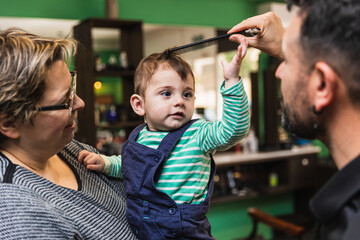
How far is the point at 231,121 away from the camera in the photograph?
3.97ft

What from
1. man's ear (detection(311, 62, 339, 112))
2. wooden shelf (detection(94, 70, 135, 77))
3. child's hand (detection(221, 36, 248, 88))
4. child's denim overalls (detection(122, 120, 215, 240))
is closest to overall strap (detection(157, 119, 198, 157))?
child's denim overalls (detection(122, 120, 215, 240))

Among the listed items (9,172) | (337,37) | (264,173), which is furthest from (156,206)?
(264,173)

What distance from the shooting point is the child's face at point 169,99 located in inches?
52.7

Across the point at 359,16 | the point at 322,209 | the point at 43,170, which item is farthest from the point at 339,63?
the point at 43,170

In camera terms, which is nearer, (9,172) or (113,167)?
(9,172)

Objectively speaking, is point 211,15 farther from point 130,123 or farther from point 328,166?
Result: point 328,166

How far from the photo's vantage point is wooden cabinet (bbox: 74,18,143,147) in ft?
11.9

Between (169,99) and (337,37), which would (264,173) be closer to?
(169,99)

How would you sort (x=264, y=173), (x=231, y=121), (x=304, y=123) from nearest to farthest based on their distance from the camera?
(x=304, y=123) < (x=231, y=121) < (x=264, y=173)

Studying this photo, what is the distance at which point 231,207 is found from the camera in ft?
16.4

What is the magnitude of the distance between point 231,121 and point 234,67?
0.17 metres

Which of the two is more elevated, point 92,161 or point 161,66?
point 161,66

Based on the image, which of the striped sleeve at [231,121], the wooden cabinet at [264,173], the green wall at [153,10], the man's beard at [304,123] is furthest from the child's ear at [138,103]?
the wooden cabinet at [264,173]

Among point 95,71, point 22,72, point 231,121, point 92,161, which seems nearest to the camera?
point 22,72
